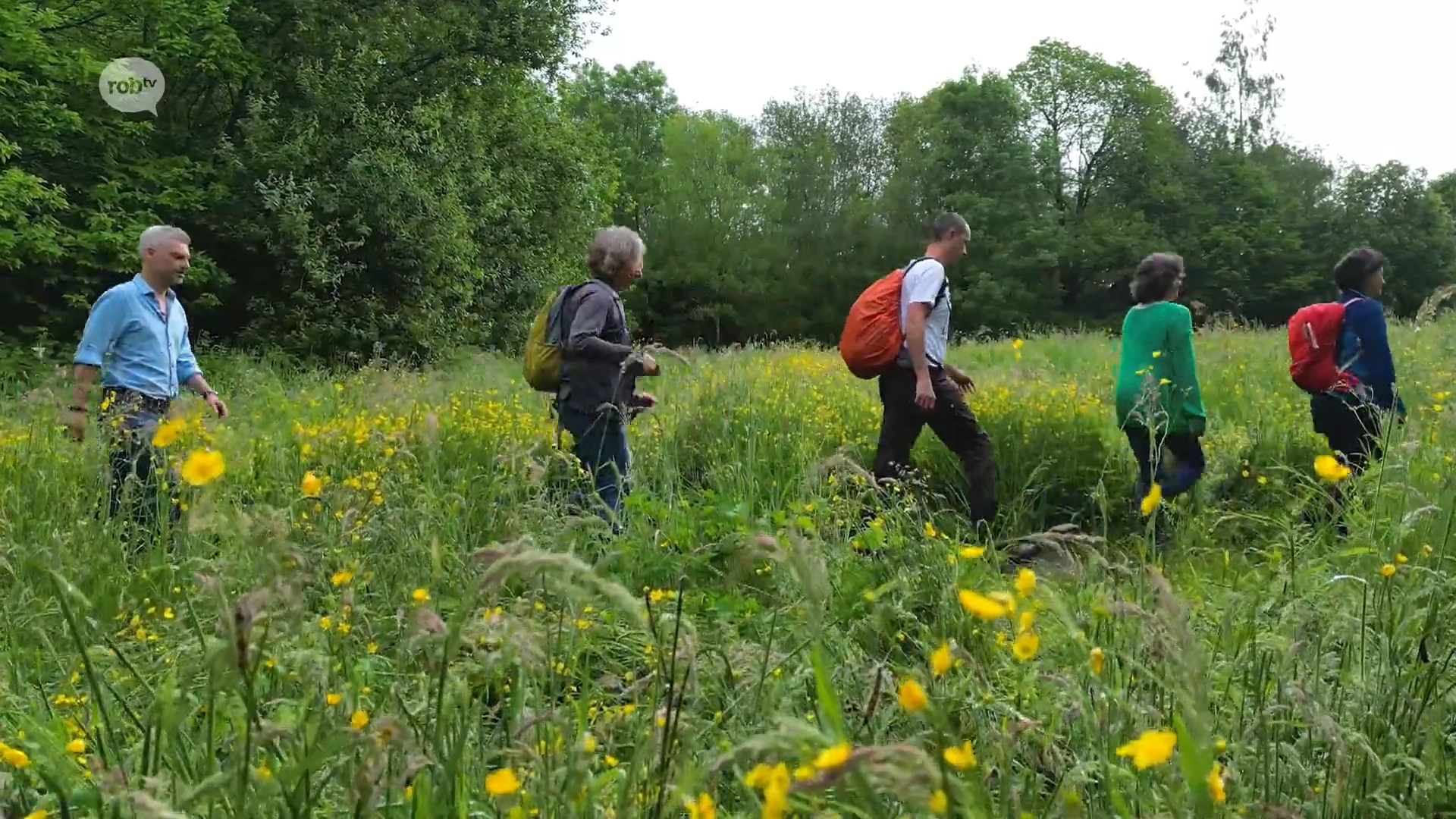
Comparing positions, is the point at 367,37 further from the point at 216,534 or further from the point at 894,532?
the point at 894,532

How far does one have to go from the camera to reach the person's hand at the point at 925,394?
191 inches

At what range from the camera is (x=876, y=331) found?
16.4 ft

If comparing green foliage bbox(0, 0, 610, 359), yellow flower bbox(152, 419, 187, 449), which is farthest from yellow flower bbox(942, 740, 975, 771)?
green foliage bbox(0, 0, 610, 359)

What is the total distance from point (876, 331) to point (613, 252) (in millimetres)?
1439

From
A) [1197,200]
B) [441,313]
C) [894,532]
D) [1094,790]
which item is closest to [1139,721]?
[1094,790]

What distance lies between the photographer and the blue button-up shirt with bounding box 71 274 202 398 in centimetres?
426

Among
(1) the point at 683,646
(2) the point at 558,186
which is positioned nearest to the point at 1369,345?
(1) the point at 683,646

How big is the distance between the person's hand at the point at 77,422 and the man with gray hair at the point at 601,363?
2054mm

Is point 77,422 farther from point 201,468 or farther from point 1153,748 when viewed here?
point 1153,748

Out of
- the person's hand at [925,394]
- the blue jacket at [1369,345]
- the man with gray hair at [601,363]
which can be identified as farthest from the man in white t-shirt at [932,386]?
the blue jacket at [1369,345]

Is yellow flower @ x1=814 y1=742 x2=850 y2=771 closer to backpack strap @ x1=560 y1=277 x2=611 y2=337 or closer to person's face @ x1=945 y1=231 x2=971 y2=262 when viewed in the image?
backpack strap @ x1=560 y1=277 x2=611 y2=337

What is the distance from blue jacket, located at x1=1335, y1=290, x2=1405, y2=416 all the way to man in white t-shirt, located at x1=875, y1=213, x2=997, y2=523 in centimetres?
192

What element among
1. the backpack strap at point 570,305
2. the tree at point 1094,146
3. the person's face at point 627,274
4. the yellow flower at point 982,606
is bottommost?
the yellow flower at point 982,606

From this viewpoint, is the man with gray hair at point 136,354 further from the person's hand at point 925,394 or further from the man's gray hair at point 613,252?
the person's hand at point 925,394
